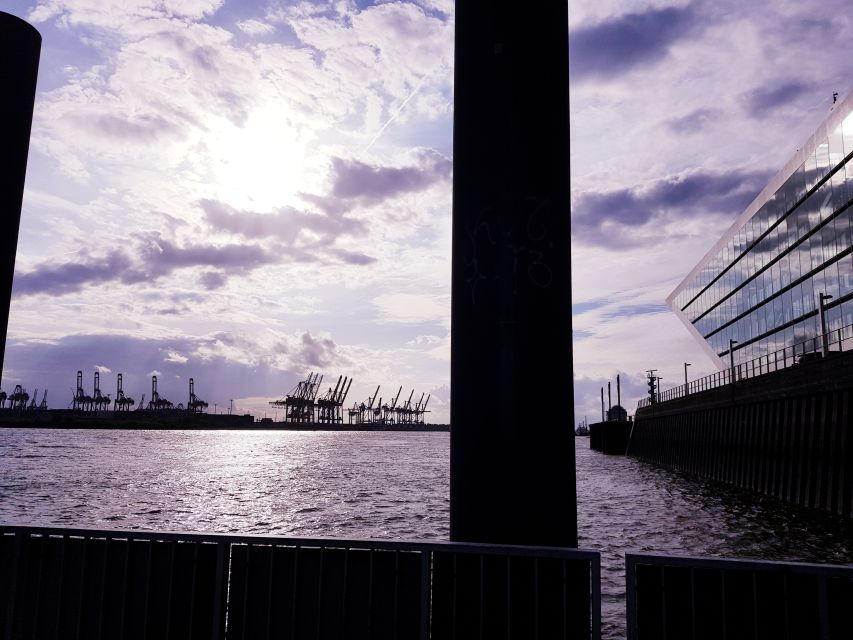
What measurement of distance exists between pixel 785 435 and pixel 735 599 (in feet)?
80.4

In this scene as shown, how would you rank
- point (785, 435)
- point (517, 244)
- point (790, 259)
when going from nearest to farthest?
1. point (517, 244)
2. point (785, 435)
3. point (790, 259)

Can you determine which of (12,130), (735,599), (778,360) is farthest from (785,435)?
(12,130)

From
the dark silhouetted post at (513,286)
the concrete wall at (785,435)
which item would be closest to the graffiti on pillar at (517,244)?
the dark silhouetted post at (513,286)

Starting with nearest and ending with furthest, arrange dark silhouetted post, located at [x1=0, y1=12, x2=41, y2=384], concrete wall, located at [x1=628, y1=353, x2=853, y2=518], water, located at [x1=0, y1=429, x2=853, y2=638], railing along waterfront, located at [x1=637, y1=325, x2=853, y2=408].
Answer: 1. dark silhouetted post, located at [x1=0, y1=12, x2=41, y2=384]
2. water, located at [x1=0, y1=429, x2=853, y2=638]
3. concrete wall, located at [x1=628, y1=353, x2=853, y2=518]
4. railing along waterfront, located at [x1=637, y1=325, x2=853, y2=408]

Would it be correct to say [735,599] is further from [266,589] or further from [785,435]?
[785,435]

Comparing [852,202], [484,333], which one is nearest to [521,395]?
[484,333]

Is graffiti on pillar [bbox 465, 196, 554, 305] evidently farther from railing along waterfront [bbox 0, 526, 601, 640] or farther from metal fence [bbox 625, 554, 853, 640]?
metal fence [bbox 625, 554, 853, 640]

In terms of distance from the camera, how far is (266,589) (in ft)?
12.8

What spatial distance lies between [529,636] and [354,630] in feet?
3.25

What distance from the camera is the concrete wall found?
20.2 metres

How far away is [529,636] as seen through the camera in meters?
3.37

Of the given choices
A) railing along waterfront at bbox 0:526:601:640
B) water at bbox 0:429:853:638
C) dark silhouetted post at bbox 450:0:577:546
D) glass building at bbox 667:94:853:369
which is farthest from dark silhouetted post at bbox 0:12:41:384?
glass building at bbox 667:94:853:369

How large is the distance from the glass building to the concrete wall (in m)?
7.16

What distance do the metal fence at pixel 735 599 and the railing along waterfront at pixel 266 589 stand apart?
1.14ft
